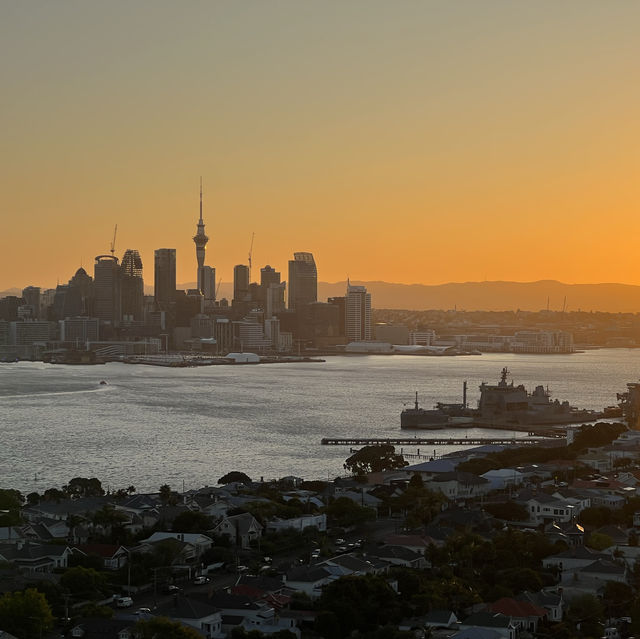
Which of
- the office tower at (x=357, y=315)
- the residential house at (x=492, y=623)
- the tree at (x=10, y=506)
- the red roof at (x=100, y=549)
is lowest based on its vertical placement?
the residential house at (x=492, y=623)

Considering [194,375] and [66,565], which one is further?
[194,375]

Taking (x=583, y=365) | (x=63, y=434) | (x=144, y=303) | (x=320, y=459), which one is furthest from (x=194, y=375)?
(x=144, y=303)

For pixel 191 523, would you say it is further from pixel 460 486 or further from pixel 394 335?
pixel 394 335

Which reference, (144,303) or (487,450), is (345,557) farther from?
(144,303)

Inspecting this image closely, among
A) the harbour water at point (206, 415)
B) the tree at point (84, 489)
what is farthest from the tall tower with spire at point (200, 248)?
the tree at point (84, 489)

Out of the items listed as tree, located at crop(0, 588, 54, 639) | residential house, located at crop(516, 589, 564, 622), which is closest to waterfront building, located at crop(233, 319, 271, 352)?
residential house, located at crop(516, 589, 564, 622)

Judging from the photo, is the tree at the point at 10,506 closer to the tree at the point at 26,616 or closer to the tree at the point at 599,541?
the tree at the point at 26,616
